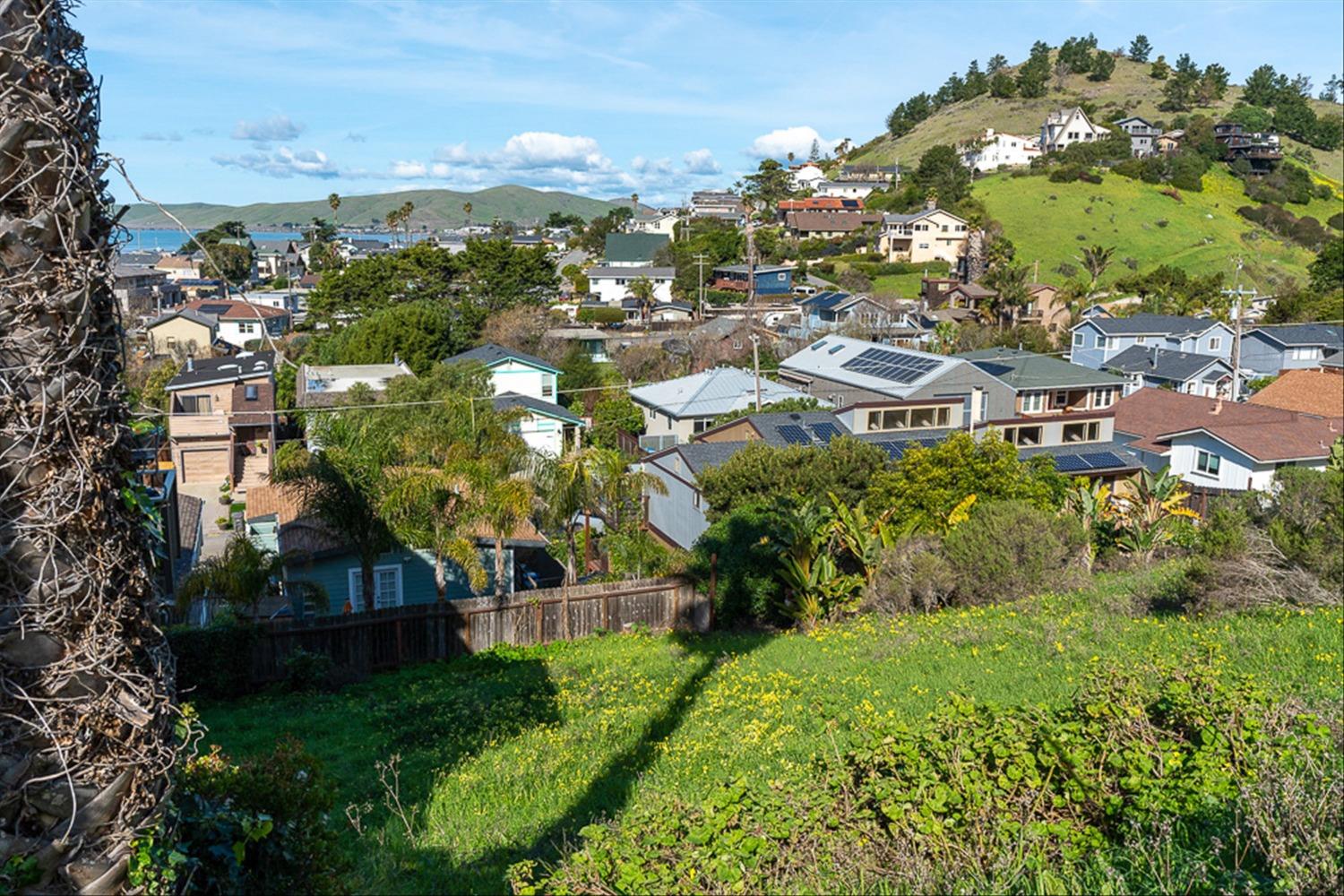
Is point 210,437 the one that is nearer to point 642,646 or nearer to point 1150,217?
point 642,646

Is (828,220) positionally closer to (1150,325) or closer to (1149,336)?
(1150,325)

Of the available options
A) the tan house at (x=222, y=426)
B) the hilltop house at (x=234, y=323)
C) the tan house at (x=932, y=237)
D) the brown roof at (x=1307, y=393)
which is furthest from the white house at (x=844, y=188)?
the tan house at (x=222, y=426)

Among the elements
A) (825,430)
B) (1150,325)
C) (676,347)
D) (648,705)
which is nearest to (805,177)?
(1150,325)

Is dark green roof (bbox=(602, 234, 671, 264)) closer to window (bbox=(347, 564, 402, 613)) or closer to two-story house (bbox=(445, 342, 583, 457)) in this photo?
two-story house (bbox=(445, 342, 583, 457))

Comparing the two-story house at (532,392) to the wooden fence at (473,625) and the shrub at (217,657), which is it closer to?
the wooden fence at (473,625)

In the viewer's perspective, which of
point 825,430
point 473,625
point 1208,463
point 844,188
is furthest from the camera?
point 844,188

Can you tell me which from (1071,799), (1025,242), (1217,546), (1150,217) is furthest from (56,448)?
(1150,217)
